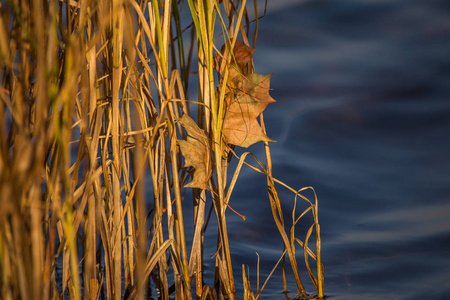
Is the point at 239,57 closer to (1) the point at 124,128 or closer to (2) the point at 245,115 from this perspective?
(2) the point at 245,115

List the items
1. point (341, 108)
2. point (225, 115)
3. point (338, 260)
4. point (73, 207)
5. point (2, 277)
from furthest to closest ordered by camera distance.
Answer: point (341, 108) < point (338, 260) < point (225, 115) < point (73, 207) < point (2, 277)

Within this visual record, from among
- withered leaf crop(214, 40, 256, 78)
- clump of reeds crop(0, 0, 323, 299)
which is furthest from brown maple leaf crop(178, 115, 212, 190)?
withered leaf crop(214, 40, 256, 78)

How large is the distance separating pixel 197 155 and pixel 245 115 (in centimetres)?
10

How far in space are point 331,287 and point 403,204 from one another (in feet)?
1.81

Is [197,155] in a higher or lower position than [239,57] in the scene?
lower

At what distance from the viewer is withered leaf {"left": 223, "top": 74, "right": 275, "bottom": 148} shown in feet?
2.49

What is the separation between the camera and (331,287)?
1.08 m

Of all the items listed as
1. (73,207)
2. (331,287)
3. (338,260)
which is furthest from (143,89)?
(338,260)

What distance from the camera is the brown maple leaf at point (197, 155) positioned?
2.41ft

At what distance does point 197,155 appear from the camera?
749 mm

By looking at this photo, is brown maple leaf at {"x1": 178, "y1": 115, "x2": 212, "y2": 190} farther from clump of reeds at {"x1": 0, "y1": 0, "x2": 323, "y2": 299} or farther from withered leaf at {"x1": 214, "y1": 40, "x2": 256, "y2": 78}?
withered leaf at {"x1": 214, "y1": 40, "x2": 256, "y2": 78}

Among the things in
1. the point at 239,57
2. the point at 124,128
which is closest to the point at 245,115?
the point at 239,57

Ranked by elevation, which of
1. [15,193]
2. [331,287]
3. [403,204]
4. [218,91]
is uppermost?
[218,91]

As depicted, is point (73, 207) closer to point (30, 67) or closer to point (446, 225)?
point (30, 67)
